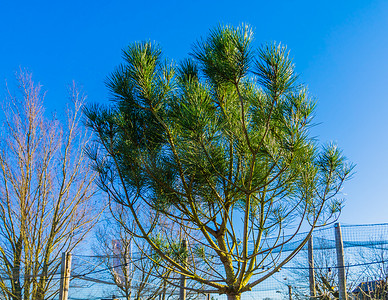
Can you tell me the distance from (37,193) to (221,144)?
16.3 ft

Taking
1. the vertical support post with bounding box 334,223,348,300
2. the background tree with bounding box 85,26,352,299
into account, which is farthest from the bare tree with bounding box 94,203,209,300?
the vertical support post with bounding box 334,223,348,300

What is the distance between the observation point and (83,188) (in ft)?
25.1

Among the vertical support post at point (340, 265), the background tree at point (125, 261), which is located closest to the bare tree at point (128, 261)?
the background tree at point (125, 261)

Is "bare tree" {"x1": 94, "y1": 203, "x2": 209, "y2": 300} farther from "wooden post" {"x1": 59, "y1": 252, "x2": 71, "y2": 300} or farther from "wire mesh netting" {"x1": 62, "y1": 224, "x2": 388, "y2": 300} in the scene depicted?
"wooden post" {"x1": 59, "y1": 252, "x2": 71, "y2": 300}

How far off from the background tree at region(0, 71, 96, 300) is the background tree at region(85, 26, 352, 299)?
3.61 metres

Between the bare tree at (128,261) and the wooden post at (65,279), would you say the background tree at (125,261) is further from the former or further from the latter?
the wooden post at (65,279)

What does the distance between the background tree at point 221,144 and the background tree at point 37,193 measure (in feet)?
11.8

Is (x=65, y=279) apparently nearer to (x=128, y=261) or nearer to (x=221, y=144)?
(x=221, y=144)

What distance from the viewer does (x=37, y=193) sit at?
7.07 metres

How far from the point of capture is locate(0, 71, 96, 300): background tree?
6746 millimetres

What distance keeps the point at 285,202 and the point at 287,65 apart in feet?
5.39

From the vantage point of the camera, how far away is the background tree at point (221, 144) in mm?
2943

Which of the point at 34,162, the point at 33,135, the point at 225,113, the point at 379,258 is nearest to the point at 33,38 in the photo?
the point at 33,135

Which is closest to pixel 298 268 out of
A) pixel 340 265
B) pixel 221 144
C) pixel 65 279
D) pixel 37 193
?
pixel 340 265
